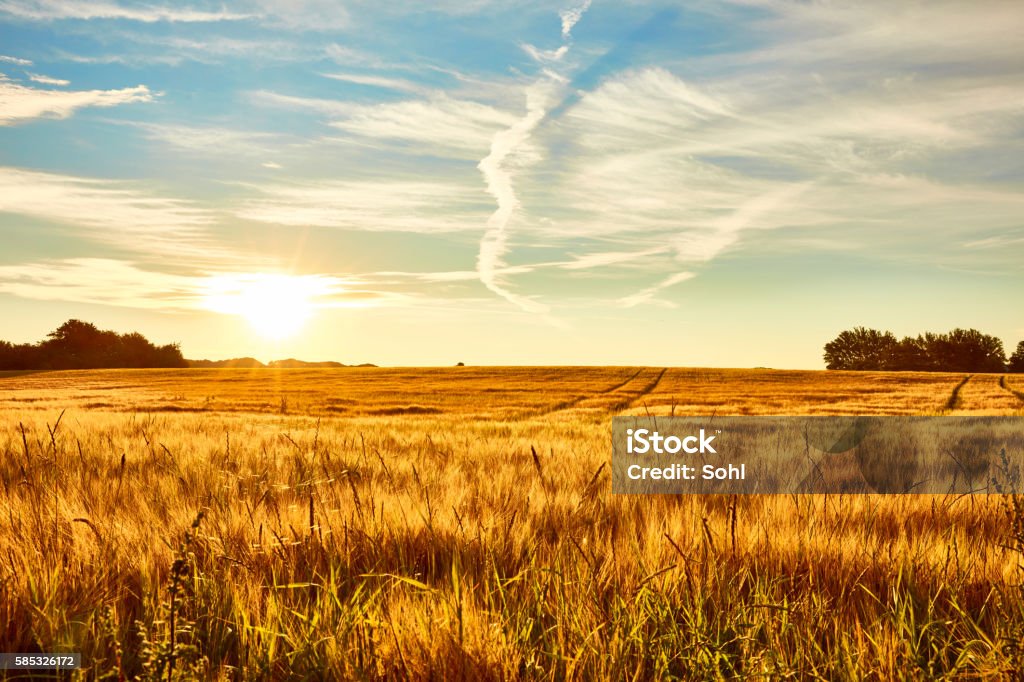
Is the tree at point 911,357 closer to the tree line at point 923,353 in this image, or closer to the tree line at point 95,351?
the tree line at point 923,353

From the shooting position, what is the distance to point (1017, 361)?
106 meters

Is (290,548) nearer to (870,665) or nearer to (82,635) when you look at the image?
(82,635)

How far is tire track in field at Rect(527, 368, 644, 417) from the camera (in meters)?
26.6

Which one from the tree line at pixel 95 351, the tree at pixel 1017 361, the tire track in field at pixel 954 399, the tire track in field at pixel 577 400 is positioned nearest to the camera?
the tire track in field at pixel 577 400

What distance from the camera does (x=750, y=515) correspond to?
3.44m

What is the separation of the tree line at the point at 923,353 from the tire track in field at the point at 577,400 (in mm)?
60433

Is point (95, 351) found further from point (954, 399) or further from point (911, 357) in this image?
point (911, 357)

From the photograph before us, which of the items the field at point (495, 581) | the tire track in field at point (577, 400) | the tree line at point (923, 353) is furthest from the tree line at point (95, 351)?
the tree line at point (923, 353)

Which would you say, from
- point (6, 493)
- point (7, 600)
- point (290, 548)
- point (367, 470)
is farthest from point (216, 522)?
point (6, 493)

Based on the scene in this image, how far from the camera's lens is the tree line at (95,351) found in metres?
90.1

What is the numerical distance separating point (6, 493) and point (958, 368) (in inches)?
5060

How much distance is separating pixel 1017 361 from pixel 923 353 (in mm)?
14978

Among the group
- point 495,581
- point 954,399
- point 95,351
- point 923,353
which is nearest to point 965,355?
point 923,353

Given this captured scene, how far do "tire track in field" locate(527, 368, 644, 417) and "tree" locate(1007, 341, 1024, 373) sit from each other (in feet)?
248
